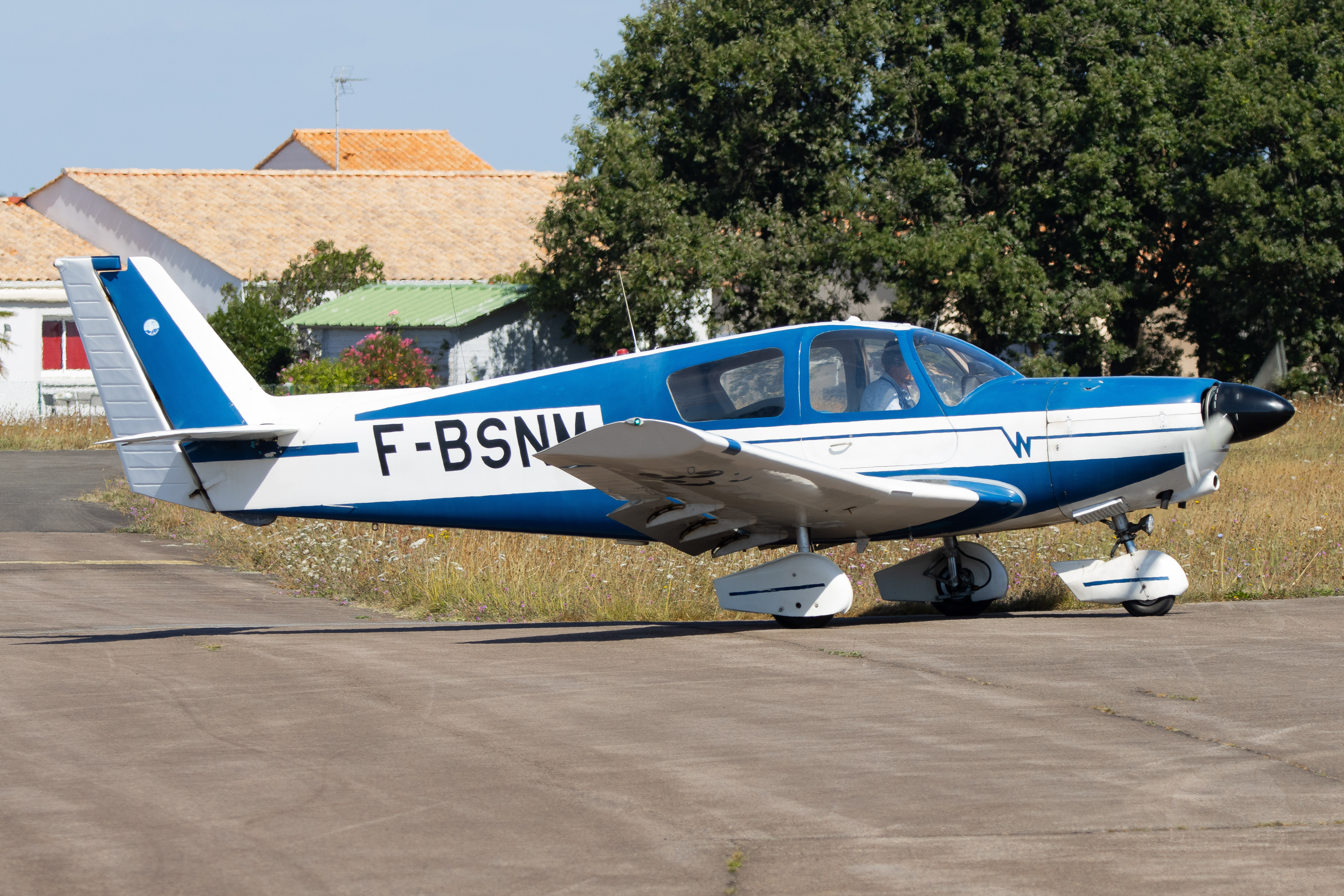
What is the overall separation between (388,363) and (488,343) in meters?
4.50

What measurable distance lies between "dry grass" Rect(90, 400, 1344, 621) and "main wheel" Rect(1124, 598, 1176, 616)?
0.96m

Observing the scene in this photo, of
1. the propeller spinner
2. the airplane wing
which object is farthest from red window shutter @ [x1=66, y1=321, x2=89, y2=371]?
the propeller spinner

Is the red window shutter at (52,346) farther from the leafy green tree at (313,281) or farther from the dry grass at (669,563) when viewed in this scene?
the dry grass at (669,563)

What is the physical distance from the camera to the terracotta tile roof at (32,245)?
39281 millimetres

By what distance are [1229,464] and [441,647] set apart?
13756 mm

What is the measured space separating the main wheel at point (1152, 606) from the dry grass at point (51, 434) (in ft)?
84.8

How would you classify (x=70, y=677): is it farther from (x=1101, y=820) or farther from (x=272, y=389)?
(x=272, y=389)

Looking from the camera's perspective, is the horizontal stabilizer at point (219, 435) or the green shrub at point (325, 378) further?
the green shrub at point (325, 378)

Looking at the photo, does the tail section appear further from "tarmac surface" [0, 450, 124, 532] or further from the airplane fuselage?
"tarmac surface" [0, 450, 124, 532]

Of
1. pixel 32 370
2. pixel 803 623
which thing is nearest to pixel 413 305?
pixel 32 370

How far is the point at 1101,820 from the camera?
15.6 ft

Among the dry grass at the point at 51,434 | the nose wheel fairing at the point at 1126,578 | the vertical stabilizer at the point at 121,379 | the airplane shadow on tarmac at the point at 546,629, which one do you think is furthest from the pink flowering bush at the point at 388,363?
the nose wheel fairing at the point at 1126,578

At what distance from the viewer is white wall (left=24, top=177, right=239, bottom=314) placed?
1484 inches

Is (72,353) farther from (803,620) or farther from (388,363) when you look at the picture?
(803,620)
